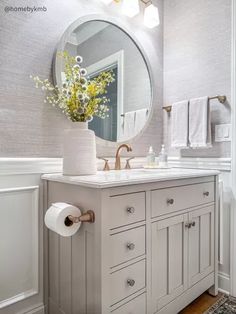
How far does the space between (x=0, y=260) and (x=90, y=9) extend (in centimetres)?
160

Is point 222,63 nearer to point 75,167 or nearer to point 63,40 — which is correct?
point 63,40

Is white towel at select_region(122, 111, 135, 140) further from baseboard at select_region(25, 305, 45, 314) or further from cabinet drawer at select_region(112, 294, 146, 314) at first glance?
baseboard at select_region(25, 305, 45, 314)

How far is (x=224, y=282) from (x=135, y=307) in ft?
2.88

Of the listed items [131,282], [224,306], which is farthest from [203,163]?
[131,282]

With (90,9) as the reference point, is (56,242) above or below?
below

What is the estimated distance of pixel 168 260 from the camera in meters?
1.30

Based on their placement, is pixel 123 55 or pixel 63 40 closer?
pixel 63 40

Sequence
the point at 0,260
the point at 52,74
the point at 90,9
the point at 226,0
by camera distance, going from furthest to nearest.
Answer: the point at 226,0
the point at 90,9
the point at 52,74
the point at 0,260

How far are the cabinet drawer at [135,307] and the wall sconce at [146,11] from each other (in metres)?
1.85

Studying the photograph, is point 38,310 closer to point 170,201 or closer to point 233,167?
point 170,201

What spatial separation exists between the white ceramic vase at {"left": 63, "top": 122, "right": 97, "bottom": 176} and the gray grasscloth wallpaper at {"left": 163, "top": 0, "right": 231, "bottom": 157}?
963mm

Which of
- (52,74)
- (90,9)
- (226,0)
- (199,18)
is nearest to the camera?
(52,74)

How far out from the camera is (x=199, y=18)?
1873 mm

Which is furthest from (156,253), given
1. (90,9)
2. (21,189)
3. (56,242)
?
(90,9)
